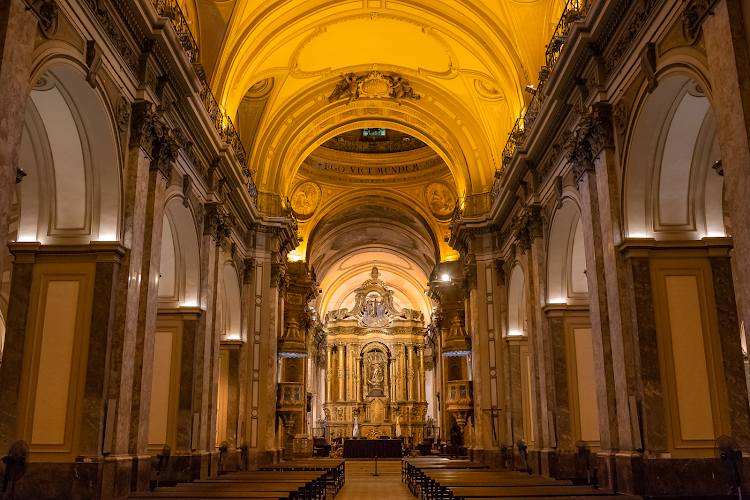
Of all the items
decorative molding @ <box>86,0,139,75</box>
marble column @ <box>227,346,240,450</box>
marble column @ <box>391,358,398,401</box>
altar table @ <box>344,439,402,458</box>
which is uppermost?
decorative molding @ <box>86,0,139,75</box>

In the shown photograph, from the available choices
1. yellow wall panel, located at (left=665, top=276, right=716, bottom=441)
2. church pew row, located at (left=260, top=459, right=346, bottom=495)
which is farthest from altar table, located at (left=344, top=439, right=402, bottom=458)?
yellow wall panel, located at (left=665, top=276, right=716, bottom=441)

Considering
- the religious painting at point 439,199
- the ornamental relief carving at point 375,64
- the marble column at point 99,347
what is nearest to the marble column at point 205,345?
the marble column at point 99,347

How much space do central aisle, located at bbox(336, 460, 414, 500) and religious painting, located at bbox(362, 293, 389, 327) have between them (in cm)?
1452

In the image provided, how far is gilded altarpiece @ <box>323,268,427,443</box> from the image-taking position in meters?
37.0

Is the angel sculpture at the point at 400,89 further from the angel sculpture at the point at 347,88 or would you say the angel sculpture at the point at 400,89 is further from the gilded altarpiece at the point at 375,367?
the gilded altarpiece at the point at 375,367

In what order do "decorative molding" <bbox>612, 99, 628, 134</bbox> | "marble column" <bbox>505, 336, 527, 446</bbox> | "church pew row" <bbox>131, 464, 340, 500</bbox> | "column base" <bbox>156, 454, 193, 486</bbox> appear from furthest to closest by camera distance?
1. "marble column" <bbox>505, 336, 527, 446</bbox>
2. "column base" <bbox>156, 454, 193, 486</bbox>
3. "decorative molding" <bbox>612, 99, 628, 134</bbox>
4. "church pew row" <bbox>131, 464, 340, 500</bbox>

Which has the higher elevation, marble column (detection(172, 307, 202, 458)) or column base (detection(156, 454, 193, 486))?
marble column (detection(172, 307, 202, 458))

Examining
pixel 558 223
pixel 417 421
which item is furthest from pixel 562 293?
pixel 417 421

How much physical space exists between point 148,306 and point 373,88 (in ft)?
Result: 36.7

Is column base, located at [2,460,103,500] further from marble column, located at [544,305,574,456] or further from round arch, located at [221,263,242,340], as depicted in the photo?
round arch, located at [221,263,242,340]

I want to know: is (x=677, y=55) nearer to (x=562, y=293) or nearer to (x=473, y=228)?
(x=562, y=293)

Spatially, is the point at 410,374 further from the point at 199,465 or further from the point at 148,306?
the point at 148,306

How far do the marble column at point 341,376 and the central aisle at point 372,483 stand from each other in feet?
42.1

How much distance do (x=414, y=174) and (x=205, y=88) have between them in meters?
14.5
